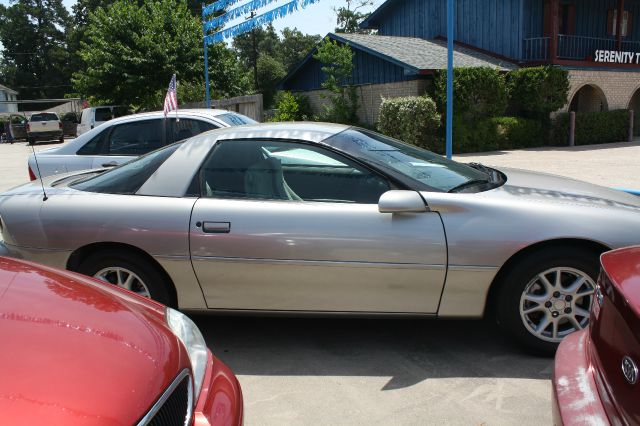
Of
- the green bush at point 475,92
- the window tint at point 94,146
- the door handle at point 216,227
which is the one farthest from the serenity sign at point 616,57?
the door handle at point 216,227

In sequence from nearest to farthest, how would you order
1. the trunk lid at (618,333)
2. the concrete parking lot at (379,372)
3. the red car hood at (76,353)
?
the red car hood at (76,353), the trunk lid at (618,333), the concrete parking lot at (379,372)

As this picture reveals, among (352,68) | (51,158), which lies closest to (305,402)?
(51,158)

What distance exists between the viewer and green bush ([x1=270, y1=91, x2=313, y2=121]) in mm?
22828

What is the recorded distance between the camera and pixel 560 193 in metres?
3.57

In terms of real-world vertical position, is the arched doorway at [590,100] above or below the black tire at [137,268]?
above

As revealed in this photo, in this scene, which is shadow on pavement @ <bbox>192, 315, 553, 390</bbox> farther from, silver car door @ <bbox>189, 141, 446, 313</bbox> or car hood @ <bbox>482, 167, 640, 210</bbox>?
car hood @ <bbox>482, 167, 640, 210</bbox>

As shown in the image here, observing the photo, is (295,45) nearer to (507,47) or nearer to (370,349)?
(507,47)

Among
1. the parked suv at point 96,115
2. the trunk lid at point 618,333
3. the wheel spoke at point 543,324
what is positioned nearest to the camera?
the trunk lid at point 618,333

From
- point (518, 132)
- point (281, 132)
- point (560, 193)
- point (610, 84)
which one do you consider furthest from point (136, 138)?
point (610, 84)

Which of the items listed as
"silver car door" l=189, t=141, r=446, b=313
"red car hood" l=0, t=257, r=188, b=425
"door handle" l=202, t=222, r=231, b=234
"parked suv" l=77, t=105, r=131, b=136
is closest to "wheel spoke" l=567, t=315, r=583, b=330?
"silver car door" l=189, t=141, r=446, b=313

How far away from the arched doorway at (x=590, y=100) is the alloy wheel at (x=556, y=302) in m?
22.4

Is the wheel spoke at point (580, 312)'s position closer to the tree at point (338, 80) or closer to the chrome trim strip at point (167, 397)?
the chrome trim strip at point (167, 397)

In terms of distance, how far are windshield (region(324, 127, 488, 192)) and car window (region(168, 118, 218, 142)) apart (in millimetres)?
3419

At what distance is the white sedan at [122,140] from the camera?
6.77m
